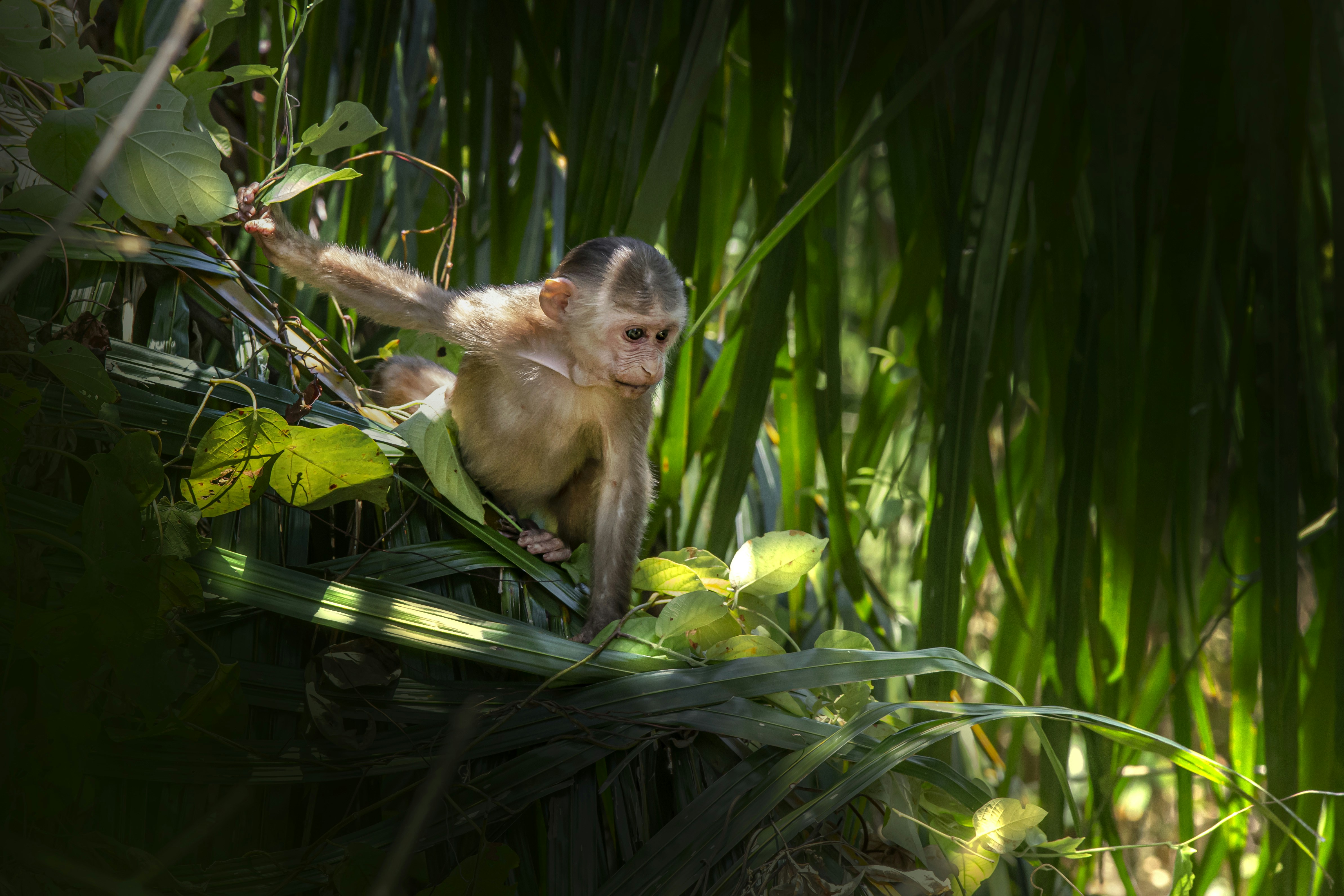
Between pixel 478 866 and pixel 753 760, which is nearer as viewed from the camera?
pixel 478 866

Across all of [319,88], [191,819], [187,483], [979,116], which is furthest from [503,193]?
[191,819]

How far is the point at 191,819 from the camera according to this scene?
2.17 ft

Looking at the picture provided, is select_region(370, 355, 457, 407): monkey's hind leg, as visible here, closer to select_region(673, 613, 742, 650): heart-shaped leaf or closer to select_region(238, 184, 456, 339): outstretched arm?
select_region(238, 184, 456, 339): outstretched arm

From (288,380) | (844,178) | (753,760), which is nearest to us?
(753,760)

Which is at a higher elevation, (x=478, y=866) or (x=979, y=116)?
(x=979, y=116)

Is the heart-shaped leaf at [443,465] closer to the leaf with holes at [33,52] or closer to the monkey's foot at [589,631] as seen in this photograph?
the monkey's foot at [589,631]

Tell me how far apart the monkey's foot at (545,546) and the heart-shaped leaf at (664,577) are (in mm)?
272

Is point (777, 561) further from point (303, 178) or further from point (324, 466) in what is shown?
point (303, 178)

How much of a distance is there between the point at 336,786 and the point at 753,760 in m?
0.36

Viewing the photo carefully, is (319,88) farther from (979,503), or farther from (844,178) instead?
(979,503)

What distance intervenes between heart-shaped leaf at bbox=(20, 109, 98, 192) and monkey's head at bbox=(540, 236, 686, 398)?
79 centimetres

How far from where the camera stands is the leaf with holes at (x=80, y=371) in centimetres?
65

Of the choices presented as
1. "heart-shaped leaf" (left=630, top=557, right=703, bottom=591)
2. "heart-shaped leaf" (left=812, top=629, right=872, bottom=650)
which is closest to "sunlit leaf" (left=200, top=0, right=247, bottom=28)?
"heart-shaped leaf" (left=630, top=557, right=703, bottom=591)

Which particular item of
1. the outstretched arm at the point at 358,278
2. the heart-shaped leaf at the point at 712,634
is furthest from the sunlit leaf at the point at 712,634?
the outstretched arm at the point at 358,278
